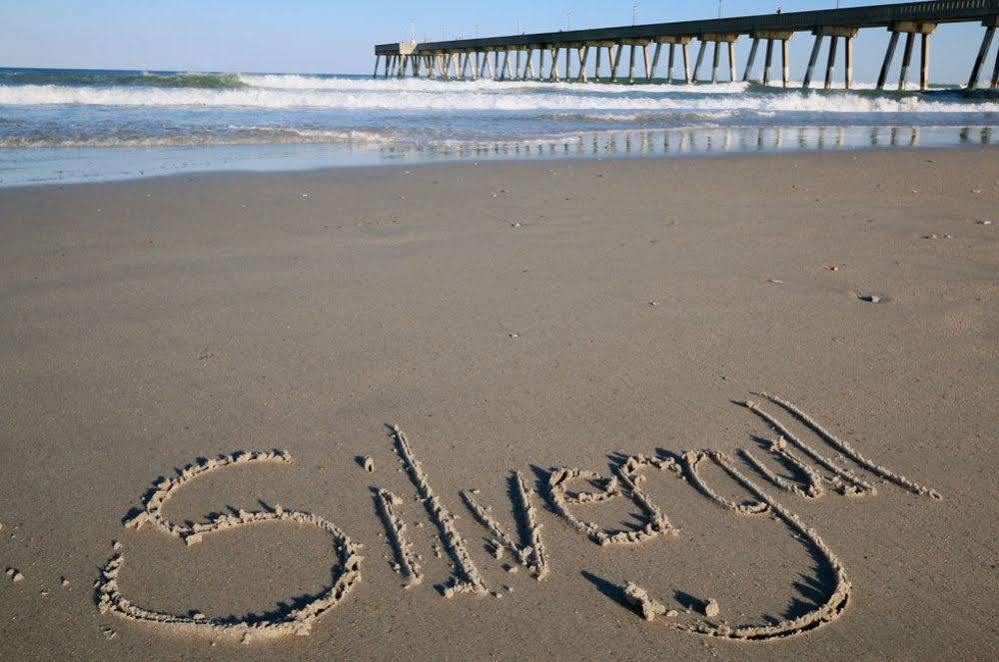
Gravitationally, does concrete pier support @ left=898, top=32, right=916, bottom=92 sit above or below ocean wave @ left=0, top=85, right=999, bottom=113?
above

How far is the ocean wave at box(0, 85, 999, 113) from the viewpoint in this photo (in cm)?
1698

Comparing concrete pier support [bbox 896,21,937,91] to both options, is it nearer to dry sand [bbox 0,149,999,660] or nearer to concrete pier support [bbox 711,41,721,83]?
concrete pier support [bbox 711,41,721,83]

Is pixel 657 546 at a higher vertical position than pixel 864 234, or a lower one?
lower

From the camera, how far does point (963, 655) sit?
1.38 metres

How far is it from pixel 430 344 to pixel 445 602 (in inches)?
55.9

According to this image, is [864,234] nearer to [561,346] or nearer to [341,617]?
[561,346]

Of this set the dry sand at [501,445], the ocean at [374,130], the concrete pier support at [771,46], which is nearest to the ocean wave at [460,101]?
the ocean at [374,130]

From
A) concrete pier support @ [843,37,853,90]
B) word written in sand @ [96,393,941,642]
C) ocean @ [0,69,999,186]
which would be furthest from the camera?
concrete pier support @ [843,37,853,90]

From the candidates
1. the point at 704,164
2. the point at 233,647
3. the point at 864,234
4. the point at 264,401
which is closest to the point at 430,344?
the point at 264,401

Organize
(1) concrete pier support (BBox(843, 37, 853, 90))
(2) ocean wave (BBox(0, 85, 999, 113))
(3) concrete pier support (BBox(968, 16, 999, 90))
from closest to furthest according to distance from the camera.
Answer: (2) ocean wave (BBox(0, 85, 999, 113)) < (3) concrete pier support (BBox(968, 16, 999, 90)) < (1) concrete pier support (BBox(843, 37, 853, 90))

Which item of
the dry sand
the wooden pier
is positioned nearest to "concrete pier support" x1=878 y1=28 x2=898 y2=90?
the wooden pier

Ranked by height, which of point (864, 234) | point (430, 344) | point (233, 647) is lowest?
point (233, 647)

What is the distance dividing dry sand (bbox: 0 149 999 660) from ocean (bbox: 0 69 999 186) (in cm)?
417

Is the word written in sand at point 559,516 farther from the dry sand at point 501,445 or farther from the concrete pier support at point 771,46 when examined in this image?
the concrete pier support at point 771,46
